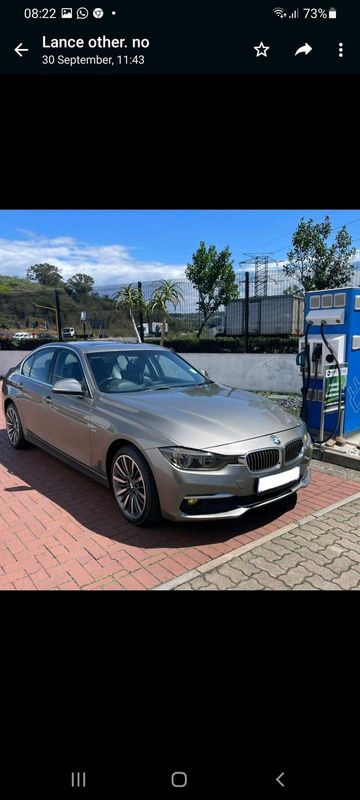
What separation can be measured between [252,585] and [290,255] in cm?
1086

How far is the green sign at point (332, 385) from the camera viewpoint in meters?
5.27

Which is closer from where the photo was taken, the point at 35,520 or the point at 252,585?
the point at 252,585

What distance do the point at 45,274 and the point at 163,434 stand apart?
83391 mm

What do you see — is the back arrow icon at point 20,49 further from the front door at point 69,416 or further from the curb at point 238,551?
the curb at point 238,551

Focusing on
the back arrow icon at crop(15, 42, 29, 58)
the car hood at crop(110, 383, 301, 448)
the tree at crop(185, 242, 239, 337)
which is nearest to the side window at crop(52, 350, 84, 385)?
the car hood at crop(110, 383, 301, 448)

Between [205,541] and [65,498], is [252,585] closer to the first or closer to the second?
[205,541]

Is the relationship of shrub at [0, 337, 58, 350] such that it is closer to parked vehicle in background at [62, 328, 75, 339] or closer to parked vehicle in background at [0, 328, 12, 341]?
parked vehicle in background at [0, 328, 12, 341]

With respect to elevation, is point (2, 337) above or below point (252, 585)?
above

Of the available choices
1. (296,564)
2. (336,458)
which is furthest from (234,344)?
(296,564)

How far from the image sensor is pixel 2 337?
1603 centimetres

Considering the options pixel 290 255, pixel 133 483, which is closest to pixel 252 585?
pixel 133 483

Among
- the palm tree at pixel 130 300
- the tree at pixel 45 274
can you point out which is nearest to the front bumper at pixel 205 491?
the palm tree at pixel 130 300

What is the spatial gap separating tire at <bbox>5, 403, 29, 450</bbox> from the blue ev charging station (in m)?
3.80
